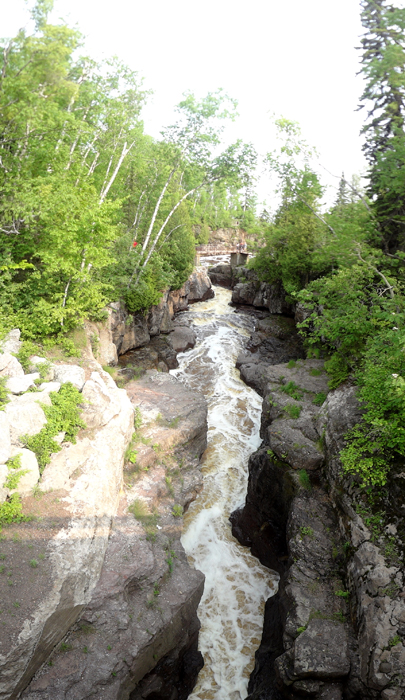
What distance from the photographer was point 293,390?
1520 cm

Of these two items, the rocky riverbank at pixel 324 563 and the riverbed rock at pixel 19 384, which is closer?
the rocky riverbank at pixel 324 563

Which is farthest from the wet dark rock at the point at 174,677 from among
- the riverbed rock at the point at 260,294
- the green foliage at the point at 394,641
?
the riverbed rock at the point at 260,294

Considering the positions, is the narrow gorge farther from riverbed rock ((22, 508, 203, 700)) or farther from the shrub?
the shrub

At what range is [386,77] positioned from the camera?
486 inches

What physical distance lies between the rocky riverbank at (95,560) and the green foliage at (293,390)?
17.9 ft

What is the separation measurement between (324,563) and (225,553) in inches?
160

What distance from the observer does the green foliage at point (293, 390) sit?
1477 cm

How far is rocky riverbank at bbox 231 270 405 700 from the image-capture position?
6.95 meters

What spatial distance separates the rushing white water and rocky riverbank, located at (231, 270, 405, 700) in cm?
59

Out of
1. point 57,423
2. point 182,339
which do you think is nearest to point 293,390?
point 57,423

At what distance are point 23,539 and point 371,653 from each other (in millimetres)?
7109

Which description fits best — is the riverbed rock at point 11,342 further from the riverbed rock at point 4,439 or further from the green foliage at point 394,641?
the green foliage at point 394,641

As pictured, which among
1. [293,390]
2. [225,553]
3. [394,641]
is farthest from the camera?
[293,390]

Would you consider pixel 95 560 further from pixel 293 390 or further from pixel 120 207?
pixel 120 207
